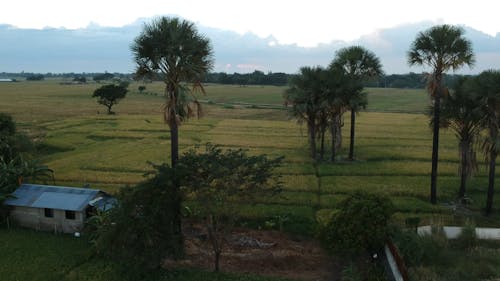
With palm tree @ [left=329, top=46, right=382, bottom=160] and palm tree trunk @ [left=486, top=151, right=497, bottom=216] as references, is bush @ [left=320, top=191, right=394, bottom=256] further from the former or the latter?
palm tree @ [left=329, top=46, right=382, bottom=160]

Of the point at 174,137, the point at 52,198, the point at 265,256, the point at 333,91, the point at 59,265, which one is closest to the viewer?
the point at 59,265

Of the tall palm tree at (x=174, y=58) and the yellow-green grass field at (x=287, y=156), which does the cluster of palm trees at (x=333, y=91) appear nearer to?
the yellow-green grass field at (x=287, y=156)

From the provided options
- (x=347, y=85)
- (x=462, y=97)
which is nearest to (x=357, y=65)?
(x=347, y=85)

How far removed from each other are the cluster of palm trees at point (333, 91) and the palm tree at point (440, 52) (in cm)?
1176

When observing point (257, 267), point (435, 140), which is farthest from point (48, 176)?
point (435, 140)

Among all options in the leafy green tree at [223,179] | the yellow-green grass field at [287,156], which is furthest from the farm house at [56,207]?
the leafy green tree at [223,179]

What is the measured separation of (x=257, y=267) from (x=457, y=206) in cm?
Answer: 1477

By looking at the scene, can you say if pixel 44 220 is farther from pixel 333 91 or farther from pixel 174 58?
pixel 333 91

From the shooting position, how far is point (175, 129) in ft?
65.9

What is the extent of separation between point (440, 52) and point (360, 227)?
13.3 meters

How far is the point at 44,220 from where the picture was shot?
909 inches

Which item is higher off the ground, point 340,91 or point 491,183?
point 340,91

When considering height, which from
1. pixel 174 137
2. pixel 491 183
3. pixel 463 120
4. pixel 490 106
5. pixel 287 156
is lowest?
pixel 287 156

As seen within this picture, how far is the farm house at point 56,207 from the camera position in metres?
22.5
